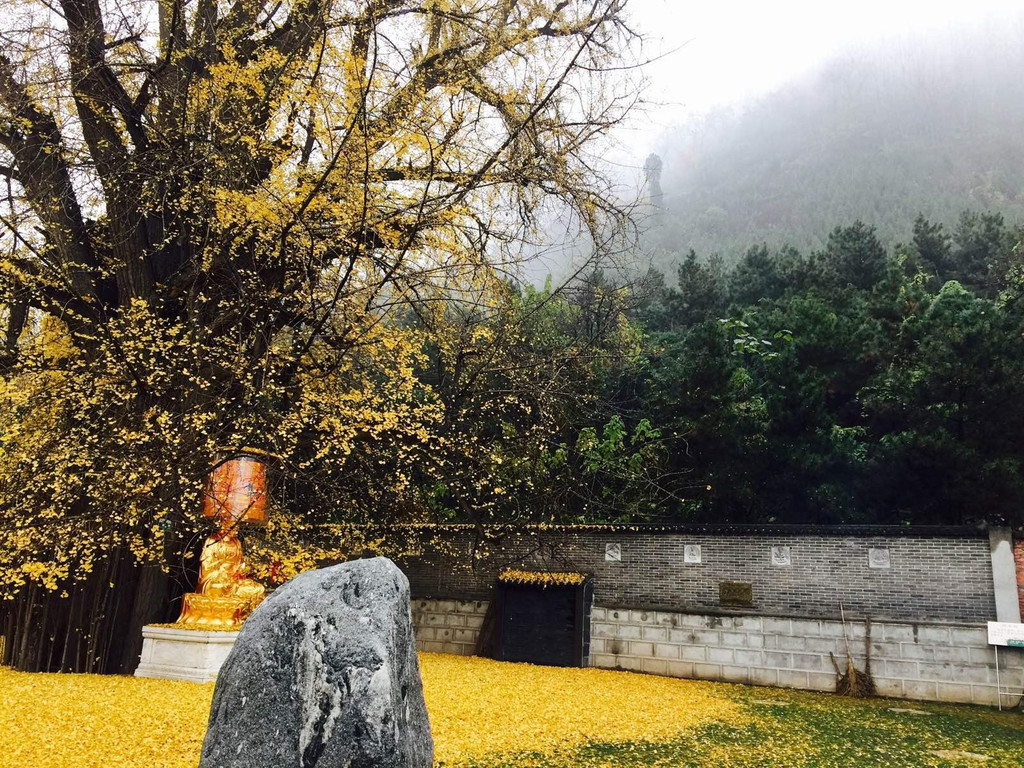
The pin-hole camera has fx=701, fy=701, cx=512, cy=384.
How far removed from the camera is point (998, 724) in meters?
8.83

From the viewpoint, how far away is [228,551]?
8.48 metres

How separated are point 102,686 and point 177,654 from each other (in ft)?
3.18

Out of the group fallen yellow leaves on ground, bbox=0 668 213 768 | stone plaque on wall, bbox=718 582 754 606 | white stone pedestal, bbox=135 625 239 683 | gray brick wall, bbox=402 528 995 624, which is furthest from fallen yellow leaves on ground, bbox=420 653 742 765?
white stone pedestal, bbox=135 625 239 683

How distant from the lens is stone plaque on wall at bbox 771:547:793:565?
11.7 metres

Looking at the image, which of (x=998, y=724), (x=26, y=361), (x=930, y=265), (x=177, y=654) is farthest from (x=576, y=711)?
(x=930, y=265)

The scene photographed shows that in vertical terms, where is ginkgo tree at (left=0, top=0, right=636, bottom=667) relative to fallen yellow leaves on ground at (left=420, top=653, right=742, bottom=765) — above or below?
above

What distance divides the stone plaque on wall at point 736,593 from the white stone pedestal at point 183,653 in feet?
25.9

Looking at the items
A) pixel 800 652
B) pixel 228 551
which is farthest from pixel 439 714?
pixel 800 652

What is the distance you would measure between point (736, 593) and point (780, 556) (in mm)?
966

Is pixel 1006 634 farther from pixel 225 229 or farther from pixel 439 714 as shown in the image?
pixel 225 229

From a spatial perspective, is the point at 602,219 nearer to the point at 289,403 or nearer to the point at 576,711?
the point at 289,403

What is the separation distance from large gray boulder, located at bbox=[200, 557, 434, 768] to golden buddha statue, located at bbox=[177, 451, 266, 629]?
16.9 ft

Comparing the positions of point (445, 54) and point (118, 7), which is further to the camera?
point (445, 54)

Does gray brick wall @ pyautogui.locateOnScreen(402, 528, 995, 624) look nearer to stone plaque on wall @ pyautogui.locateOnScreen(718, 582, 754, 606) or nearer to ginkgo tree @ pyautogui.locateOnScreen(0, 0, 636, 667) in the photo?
stone plaque on wall @ pyautogui.locateOnScreen(718, 582, 754, 606)
